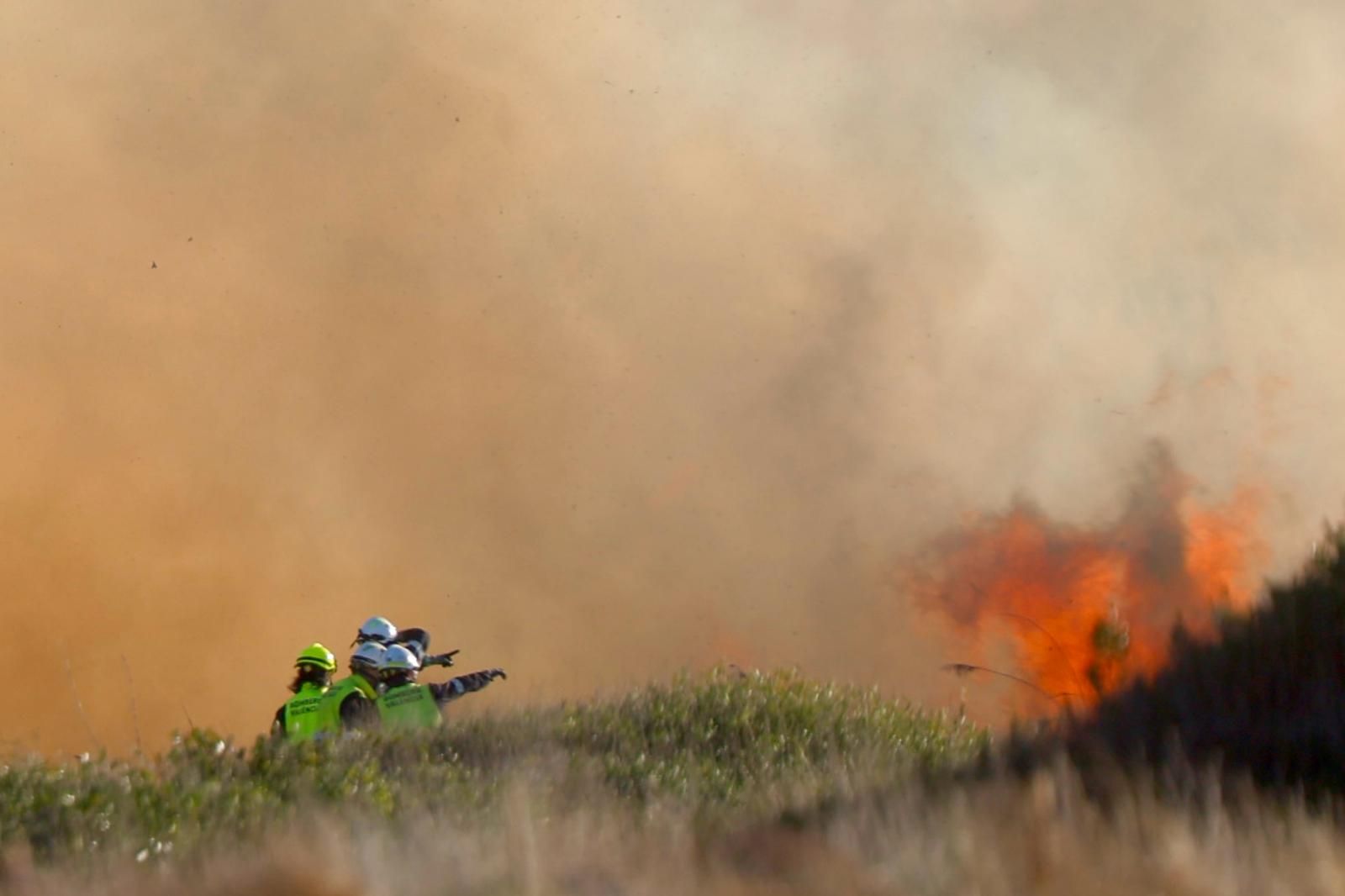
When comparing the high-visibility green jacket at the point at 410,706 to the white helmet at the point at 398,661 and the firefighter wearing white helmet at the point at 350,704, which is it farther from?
the white helmet at the point at 398,661

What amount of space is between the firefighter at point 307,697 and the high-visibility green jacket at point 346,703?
0.08 meters

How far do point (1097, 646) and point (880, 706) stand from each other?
11.4 feet

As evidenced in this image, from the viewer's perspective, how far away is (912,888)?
493 cm

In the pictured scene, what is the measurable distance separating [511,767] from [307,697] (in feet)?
12.3

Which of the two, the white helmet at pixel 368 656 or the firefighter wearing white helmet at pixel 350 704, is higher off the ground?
the white helmet at pixel 368 656

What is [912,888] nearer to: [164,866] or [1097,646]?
[164,866]

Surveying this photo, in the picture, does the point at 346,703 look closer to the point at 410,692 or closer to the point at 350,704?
the point at 350,704

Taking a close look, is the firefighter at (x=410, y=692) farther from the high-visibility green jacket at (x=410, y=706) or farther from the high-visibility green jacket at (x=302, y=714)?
the high-visibility green jacket at (x=302, y=714)

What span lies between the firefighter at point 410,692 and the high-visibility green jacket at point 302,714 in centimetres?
50

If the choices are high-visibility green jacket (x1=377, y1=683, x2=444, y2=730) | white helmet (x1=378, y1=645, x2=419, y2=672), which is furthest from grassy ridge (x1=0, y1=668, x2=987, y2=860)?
white helmet (x1=378, y1=645, x2=419, y2=672)

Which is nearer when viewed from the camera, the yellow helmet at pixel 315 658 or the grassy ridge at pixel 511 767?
the grassy ridge at pixel 511 767

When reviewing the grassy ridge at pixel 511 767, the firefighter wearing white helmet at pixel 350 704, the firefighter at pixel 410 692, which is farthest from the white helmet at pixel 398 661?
the grassy ridge at pixel 511 767

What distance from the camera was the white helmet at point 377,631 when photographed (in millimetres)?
16297

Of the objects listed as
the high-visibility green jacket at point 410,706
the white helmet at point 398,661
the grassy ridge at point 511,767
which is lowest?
the grassy ridge at point 511,767
